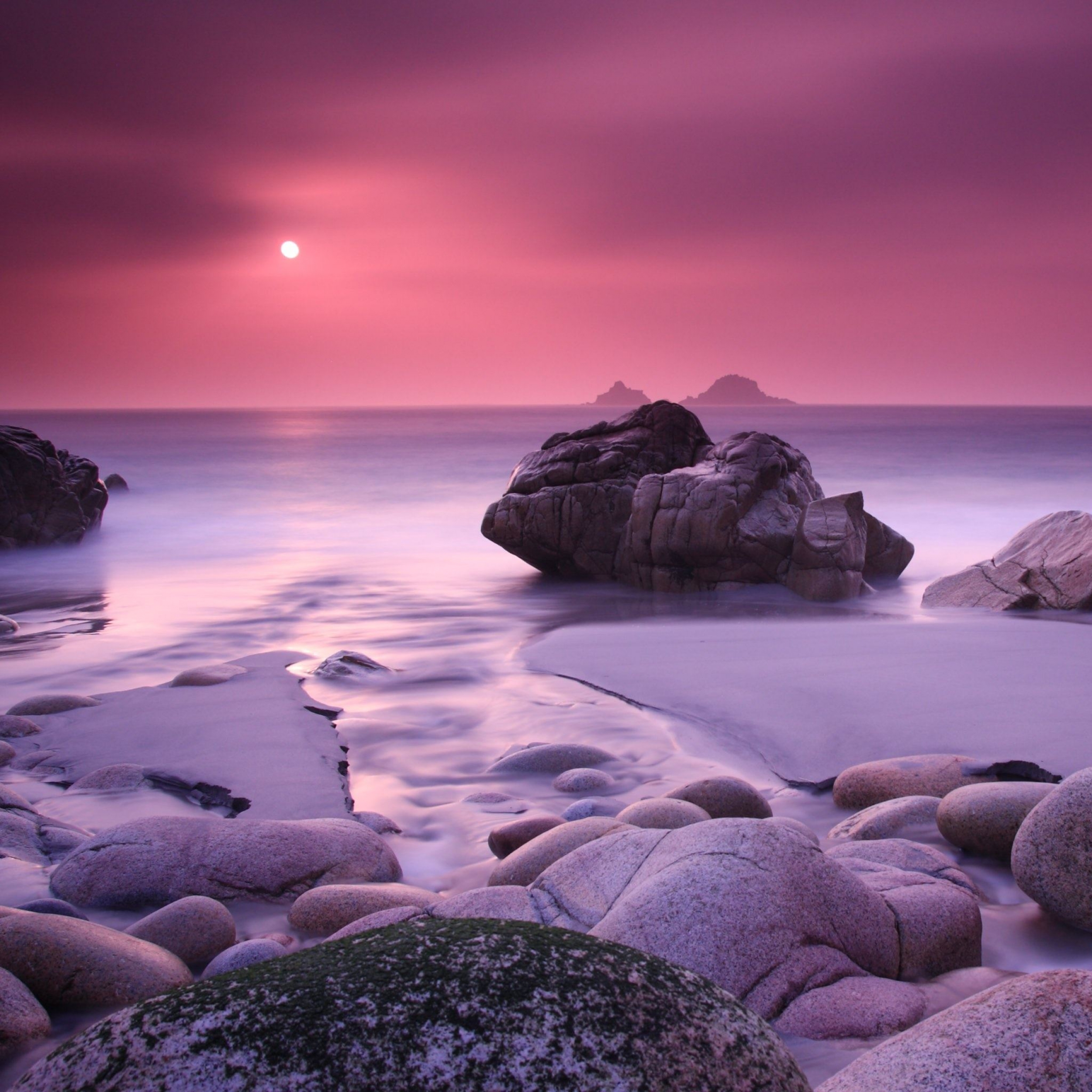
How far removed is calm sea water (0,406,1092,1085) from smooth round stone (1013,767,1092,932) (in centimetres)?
11

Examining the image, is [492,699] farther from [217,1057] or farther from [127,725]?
[217,1057]

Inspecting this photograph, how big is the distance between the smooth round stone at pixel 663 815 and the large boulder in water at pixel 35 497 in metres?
17.1

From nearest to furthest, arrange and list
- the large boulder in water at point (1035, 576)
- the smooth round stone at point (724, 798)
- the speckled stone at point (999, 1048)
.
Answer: the speckled stone at point (999, 1048) → the smooth round stone at point (724, 798) → the large boulder in water at point (1035, 576)

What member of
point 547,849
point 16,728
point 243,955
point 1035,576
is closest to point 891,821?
point 547,849

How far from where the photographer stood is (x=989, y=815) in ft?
13.0

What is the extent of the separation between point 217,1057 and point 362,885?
8.31 ft

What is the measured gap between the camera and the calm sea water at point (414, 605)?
564cm

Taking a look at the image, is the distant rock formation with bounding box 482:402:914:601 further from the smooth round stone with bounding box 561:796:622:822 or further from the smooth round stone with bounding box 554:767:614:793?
the smooth round stone with bounding box 561:796:622:822

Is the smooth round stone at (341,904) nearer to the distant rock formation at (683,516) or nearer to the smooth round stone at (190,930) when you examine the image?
the smooth round stone at (190,930)

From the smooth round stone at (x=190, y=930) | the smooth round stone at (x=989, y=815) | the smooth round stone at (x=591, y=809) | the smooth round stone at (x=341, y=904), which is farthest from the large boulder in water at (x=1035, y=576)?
the smooth round stone at (x=190, y=930)

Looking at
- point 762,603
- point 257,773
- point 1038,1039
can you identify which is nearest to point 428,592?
point 762,603

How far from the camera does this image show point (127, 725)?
22.0 feet

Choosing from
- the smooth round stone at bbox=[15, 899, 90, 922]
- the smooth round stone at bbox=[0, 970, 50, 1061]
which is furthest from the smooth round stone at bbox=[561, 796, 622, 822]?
the smooth round stone at bbox=[0, 970, 50, 1061]

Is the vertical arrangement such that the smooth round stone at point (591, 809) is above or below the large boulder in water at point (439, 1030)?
below
